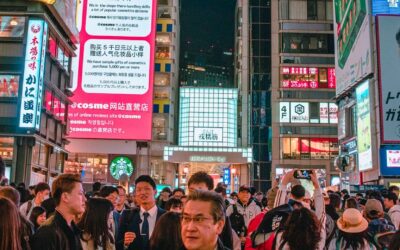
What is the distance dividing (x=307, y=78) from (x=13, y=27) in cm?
3610

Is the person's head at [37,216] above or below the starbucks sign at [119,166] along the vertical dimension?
below

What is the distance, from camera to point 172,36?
55812 millimetres

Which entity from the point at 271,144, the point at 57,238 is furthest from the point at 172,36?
the point at 57,238

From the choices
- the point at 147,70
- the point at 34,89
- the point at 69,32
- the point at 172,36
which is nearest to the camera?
the point at 34,89

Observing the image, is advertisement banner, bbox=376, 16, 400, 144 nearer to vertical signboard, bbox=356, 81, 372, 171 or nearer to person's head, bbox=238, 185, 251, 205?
vertical signboard, bbox=356, 81, 372, 171

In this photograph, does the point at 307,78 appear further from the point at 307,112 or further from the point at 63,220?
the point at 63,220

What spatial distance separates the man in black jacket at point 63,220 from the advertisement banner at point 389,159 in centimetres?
2576

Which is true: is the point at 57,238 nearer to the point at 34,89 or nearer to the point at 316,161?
the point at 34,89

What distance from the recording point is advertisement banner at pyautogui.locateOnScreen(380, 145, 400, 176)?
1056 inches

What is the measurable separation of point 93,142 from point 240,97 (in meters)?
27.5

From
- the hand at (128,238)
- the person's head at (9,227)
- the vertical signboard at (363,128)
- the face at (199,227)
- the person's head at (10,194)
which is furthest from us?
the vertical signboard at (363,128)

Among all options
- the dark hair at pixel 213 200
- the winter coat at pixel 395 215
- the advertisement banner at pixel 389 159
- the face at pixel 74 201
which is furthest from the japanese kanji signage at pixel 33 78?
the dark hair at pixel 213 200

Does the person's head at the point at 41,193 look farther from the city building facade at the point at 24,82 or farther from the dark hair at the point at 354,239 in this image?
the city building facade at the point at 24,82

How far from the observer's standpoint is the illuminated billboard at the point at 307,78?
5241cm
